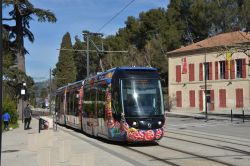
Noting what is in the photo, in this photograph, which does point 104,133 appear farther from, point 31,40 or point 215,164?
point 31,40

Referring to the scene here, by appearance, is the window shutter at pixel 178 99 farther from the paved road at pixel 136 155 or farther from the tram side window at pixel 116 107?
the tram side window at pixel 116 107

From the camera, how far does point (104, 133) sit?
19266mm

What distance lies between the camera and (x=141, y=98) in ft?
57.9

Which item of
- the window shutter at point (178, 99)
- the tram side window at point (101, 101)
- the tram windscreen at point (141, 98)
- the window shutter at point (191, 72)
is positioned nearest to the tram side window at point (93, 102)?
the tram side window at point (101, 101)

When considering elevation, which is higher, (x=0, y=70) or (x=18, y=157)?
(x=0, y=70)

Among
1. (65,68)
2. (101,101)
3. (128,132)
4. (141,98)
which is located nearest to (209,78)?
(101,101)

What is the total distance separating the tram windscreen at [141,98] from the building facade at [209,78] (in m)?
39.5

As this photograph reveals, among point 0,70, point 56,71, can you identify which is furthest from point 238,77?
point 56,71

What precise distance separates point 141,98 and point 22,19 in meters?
29.6

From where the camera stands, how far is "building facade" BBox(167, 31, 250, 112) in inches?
2320

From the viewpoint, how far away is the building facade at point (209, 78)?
193ft

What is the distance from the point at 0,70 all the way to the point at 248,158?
9.45m

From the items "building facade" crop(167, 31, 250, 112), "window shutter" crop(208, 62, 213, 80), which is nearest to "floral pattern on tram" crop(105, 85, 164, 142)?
"building facade" crop(167, 31, 250, 112)

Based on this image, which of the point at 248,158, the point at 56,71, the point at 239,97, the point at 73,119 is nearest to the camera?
the point at 248,158
